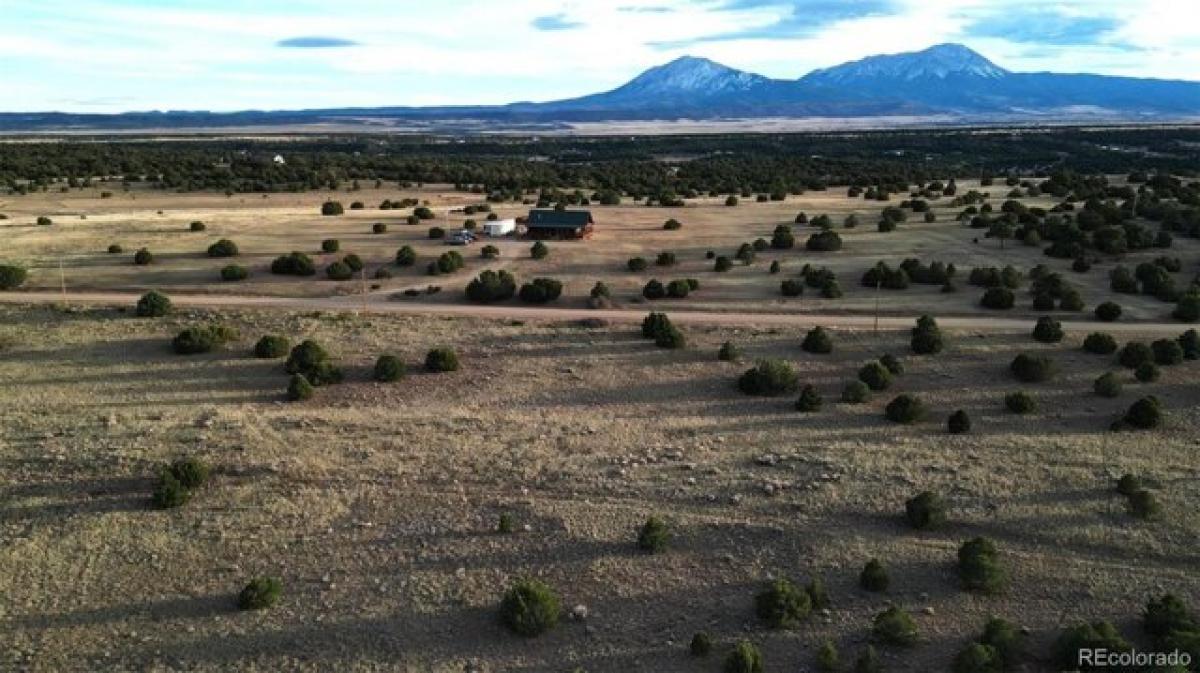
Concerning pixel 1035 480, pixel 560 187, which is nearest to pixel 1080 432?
pixel 1035 480

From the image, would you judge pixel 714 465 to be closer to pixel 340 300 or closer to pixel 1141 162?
pixel 340 300

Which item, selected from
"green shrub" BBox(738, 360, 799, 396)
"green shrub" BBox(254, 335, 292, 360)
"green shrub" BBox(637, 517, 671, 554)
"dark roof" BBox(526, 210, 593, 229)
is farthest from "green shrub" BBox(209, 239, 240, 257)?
"green shrub" BBox(637, 517, 671, 554)

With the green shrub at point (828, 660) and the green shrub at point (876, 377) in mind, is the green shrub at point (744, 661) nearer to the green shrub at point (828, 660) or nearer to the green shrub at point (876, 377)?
the green shrub at point (828, 660)

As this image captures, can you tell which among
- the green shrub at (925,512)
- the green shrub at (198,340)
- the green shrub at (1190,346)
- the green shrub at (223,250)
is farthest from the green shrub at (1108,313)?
the green shrub at (223,250)

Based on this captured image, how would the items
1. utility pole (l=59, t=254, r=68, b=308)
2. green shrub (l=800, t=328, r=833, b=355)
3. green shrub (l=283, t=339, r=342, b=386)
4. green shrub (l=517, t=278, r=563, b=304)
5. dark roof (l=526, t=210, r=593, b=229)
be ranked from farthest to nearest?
dark roof (l=526, t=210, r=593, b=229) < green shrub (l=517, t=278, r=563, b=304) < utility pole (l=59, t=254, r=68, b=308) < green shrub (l=800, t=328, r=833, b=355) < green shrub (l=283, t=339, r=342, b=386)

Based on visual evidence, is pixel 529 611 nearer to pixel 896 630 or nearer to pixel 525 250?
pixel 896 630

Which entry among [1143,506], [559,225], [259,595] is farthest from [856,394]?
[559,225]

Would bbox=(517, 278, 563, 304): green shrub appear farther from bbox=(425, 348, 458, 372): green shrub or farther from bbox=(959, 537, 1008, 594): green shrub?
bbox=(959, 537, 1008, 594): green shrub
